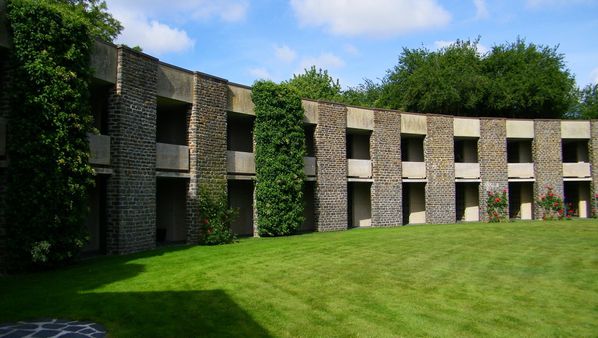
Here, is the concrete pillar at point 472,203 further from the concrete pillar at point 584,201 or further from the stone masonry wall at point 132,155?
the stone masonry wall at point 132,155

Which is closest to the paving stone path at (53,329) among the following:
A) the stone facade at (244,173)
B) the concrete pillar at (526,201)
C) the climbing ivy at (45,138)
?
the climbing ivy at (45,138)

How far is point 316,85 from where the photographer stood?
46688mm

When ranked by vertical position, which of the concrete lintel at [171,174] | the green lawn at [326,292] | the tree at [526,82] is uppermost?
the tree at [526,82]

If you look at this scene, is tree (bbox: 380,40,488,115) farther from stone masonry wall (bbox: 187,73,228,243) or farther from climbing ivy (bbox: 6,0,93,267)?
climbing ivy (bbox: 6,0,93,267)

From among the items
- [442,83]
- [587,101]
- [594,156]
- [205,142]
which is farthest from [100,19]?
[587,101]

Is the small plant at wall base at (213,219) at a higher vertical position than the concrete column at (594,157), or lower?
lower

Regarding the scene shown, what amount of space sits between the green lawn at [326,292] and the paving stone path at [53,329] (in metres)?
0.21

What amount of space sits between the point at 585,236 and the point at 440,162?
9.52 metres

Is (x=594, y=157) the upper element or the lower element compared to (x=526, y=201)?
upper

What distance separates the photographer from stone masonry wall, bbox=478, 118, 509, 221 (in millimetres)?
26047

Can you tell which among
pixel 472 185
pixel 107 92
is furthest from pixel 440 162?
pixel 107 92

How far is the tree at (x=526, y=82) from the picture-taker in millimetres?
33000

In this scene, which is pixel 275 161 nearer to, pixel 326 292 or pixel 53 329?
pixel 326 292

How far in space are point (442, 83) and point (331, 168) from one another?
52.0ft
